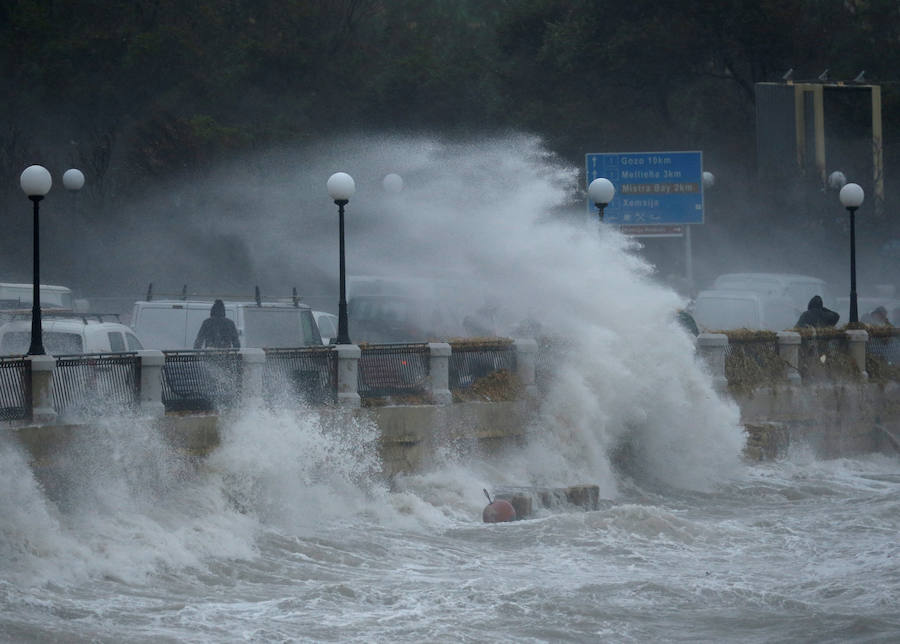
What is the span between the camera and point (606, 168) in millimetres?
33938

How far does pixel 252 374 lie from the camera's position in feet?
54.4

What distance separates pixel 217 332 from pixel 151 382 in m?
3.13

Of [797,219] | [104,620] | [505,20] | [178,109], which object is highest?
[505,20]

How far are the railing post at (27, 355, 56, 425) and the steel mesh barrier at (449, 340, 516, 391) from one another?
22.2 ft

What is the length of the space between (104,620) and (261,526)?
431 centimetres

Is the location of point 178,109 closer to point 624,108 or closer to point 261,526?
point 624,108

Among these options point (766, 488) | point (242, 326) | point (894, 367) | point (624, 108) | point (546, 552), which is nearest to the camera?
point (546, 552)

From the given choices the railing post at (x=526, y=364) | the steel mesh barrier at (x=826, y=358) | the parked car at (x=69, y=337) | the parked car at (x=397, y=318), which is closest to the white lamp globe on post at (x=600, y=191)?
the parked car at (x=397, y=318)

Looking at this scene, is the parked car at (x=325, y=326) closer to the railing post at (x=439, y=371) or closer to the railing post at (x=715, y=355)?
the railing post at (x=439, y=371)

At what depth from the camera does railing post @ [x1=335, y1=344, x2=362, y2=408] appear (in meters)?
17.7

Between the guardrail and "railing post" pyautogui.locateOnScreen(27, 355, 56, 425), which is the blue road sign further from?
"railing post" pyautogui.locateOnScreen(27, 355, 56, 425)

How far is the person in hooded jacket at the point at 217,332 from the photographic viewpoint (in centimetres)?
1836

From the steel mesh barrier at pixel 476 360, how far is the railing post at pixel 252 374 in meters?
3.65

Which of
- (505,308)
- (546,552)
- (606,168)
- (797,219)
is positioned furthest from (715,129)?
(546,552)
